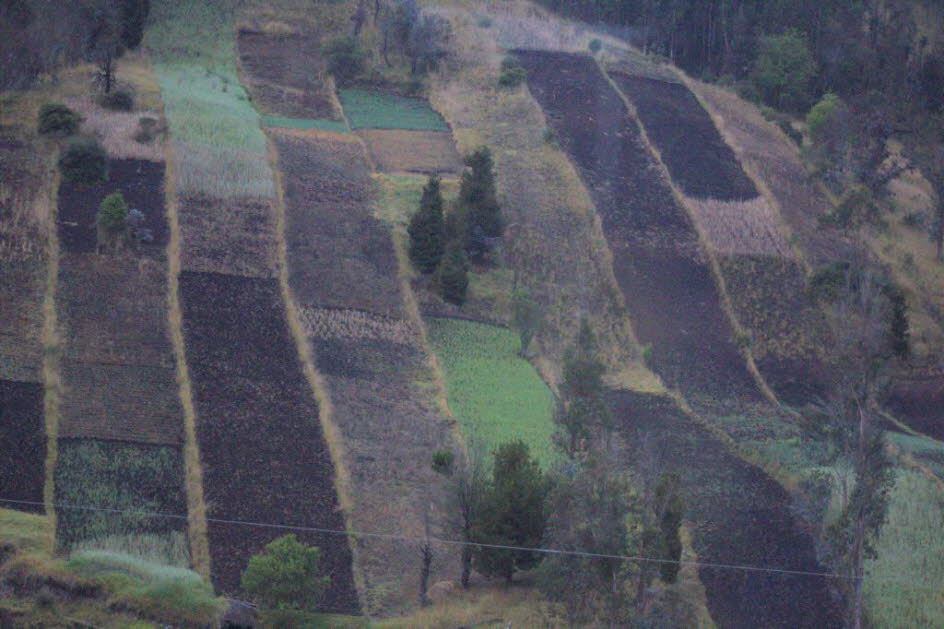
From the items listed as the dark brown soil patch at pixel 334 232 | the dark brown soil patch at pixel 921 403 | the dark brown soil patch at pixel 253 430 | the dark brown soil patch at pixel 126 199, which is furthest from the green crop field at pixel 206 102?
the dark brown soil patch at pixel 921 403

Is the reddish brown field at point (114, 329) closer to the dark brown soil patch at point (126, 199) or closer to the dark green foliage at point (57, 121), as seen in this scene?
the dark brown soil patch at point (126, 199)

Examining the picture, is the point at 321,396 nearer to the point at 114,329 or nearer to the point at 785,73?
the point at 114,329

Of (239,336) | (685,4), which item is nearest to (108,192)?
(239,336)

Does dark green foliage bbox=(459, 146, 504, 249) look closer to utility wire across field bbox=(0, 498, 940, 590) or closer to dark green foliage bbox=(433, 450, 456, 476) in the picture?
dark green foliage bbox=(433, 450, 456, 476)

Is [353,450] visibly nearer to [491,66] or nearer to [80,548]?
[80,548]

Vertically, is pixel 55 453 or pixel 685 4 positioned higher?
pixel 685 4
